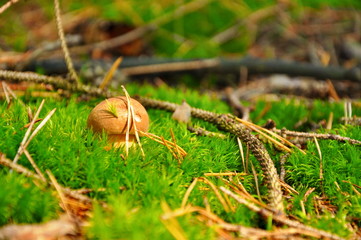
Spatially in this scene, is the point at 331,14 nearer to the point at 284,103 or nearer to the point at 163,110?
the point at 284,103

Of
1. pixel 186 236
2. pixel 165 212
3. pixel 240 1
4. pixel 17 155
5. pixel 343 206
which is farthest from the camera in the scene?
pixel 240 1

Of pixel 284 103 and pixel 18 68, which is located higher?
pixel 18 68

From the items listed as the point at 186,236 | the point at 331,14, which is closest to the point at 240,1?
the point at 331,14

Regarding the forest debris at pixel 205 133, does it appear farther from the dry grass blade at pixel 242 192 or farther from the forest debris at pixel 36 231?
the forest debris at pixel 36 231

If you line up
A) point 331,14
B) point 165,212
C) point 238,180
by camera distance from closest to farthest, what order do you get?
point 165,212 → point 238,180 → point 331,14

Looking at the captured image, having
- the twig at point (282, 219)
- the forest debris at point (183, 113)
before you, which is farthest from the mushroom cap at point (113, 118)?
the twig at point (282, 219)

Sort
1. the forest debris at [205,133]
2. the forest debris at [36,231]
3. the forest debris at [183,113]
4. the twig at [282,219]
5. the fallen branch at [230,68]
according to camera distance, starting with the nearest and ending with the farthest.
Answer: the forest debris at [36,231] → the twig at [282,219] → the forest debris at [205,133] → the forest debris at [183,113] → the fallen branch at [230,68]

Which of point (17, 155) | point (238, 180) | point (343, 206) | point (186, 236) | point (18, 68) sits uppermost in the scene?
point (18, 68)

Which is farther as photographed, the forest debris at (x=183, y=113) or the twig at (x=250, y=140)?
the forest debris at (x=183, y=113)
